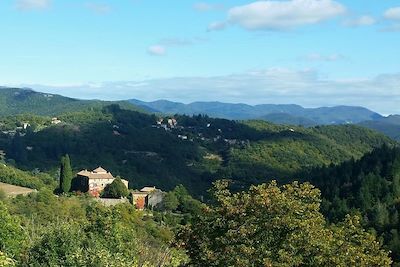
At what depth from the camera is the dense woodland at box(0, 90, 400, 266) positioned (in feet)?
53.2

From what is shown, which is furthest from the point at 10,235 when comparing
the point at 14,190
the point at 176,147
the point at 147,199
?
the point at 176,147

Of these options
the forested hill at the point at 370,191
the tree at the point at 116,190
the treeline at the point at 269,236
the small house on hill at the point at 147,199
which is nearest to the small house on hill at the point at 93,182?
the tree at the point at 116,190

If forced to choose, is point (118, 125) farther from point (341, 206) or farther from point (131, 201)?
point (341, 206)

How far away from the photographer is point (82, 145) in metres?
138

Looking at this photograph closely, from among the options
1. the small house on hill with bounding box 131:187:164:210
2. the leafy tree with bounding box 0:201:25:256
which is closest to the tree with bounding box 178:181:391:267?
the leafy tree with bounding box 0:201:25:256

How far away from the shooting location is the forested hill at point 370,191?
59938 mm

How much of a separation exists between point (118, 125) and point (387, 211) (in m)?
122

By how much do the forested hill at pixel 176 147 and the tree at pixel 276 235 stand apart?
3812 inches

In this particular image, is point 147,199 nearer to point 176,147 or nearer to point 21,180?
point 21,180

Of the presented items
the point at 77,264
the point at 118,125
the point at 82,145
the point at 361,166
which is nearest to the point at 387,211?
the point at 361,166

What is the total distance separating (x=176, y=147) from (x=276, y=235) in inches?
5522

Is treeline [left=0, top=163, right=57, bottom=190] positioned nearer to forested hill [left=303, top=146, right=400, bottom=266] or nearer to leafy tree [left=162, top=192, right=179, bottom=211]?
leafy tree [left=162, top=192, right=179, bottom=211]

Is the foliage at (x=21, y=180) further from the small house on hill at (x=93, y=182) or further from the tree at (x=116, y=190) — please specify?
the tree at (x=116, y=190)

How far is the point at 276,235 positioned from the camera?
1625 cm
